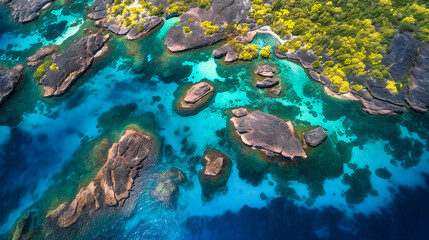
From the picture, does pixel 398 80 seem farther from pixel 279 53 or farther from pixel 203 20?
pixel 203 20

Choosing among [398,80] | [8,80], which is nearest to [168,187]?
[8,80]

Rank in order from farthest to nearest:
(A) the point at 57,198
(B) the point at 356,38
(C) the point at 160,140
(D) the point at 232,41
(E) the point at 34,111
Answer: (D) the point at 232,41 → (B) the point at 356,38 → (E) the point at 34,111 → (C) the point at 160,140 → (A) the point at 57,198

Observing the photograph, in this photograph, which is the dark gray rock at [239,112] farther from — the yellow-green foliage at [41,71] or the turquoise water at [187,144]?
the yellow-green foliage at [41,71]

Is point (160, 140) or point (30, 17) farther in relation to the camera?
point (30, 17)

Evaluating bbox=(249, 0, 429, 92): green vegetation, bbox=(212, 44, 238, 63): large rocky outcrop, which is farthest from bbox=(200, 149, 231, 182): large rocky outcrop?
bbox=(249, 0, 429, 92): green vegetation

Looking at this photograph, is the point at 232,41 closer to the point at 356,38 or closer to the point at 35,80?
the point at 356,38

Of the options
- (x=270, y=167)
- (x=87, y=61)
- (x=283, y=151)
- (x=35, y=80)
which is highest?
(x=87, y=61)

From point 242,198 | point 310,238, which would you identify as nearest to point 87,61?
point 242,198
